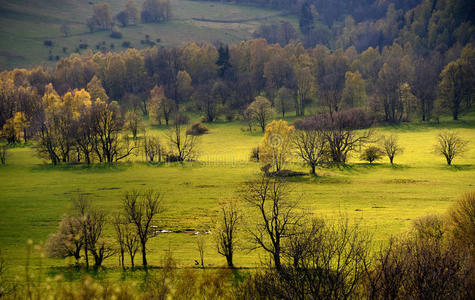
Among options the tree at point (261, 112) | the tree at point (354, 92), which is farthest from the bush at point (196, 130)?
the tree at point (354, 92)

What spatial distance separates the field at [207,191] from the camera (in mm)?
39562

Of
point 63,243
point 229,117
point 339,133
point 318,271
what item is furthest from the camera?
point 229,117

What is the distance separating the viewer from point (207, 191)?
57.7 m

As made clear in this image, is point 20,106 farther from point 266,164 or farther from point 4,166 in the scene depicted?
point 266,164

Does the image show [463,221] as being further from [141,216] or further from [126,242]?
[126,242]

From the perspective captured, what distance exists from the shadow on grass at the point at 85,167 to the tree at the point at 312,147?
31905mm

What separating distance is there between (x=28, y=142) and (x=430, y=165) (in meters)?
90.6

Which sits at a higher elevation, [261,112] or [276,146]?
[261,112]

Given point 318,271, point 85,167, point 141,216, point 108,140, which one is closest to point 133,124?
point 108,140

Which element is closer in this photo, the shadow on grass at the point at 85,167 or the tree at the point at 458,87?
the shadow on grass at the point at 85,167

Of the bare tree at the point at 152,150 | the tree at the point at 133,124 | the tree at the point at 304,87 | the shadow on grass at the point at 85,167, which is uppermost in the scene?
the tree at the point at 304,87

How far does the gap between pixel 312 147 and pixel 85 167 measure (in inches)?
1637

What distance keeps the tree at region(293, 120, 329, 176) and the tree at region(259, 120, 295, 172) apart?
5.77 feet

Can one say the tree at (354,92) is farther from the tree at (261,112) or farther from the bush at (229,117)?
the bush at (229,117)
